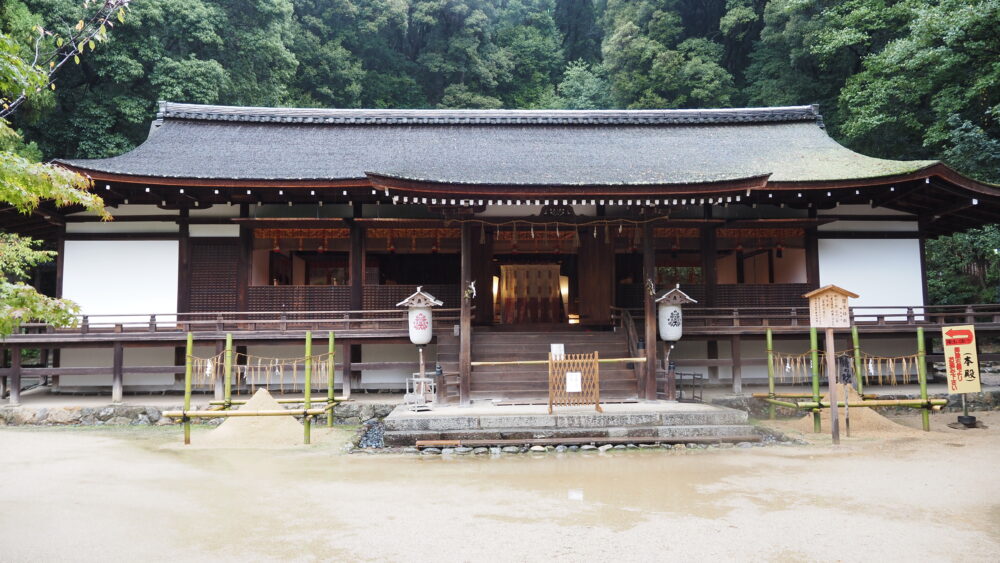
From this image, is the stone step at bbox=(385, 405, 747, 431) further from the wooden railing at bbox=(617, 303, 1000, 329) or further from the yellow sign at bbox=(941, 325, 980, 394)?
the yellow sign at bbox=(941, 325, 980, 394)

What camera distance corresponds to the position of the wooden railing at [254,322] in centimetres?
1240

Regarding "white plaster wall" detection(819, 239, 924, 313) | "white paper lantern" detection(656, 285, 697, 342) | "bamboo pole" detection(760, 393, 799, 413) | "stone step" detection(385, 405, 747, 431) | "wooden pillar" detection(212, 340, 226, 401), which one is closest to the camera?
"stone step" detection(385, 405, 747, 431)

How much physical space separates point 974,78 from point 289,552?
897 inches

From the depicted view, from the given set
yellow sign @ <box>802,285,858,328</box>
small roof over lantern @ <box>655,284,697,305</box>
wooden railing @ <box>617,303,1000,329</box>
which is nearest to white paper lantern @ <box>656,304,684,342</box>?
small roof over lantern @ <box>655,284,697,305</box>

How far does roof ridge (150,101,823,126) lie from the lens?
1667 centimetres

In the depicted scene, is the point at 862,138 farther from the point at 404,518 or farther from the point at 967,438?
the point at 404,518

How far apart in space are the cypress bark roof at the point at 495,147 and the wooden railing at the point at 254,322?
2.93 meters

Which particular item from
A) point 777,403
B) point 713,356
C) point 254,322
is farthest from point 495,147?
point 777,403

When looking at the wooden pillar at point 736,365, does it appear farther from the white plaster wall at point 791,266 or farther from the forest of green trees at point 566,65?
the forest of green trees at point 566,65

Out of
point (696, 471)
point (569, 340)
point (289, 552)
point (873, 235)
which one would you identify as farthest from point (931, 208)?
point (289, 552)

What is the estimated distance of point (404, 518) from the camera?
18.6ft

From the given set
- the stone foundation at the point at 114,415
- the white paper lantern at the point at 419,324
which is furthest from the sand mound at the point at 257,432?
the white paper lantern at the point at 419,324

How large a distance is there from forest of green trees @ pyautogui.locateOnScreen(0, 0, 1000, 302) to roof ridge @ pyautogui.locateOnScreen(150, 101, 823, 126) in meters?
4.62

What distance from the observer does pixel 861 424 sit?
1033cm
